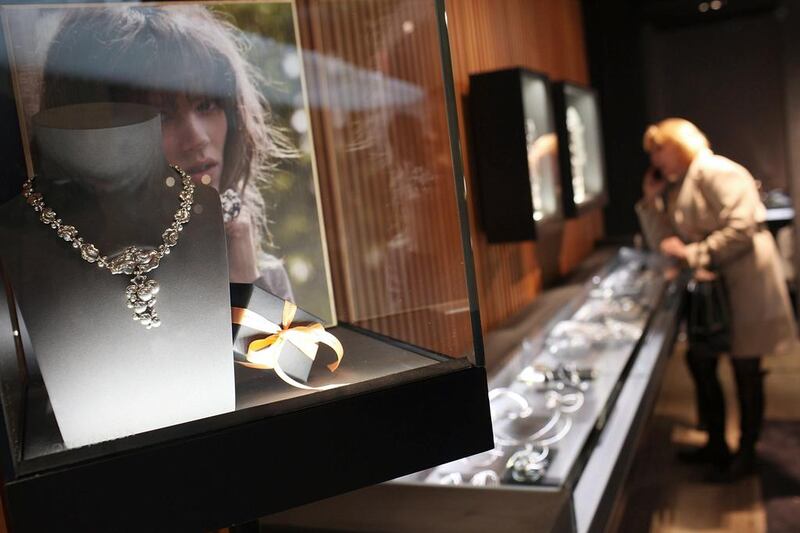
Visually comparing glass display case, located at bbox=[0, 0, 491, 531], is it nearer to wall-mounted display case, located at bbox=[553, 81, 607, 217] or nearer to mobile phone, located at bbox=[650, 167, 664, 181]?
wall-mounted display case, located at bbox=[553, 81, 607, 217]

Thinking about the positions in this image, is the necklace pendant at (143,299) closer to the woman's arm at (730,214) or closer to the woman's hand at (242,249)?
the woman's hand at (242,249)

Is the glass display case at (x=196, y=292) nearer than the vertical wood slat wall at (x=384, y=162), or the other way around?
the glass display case at (x=196, y=292)

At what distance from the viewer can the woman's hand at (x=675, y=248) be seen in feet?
9.19

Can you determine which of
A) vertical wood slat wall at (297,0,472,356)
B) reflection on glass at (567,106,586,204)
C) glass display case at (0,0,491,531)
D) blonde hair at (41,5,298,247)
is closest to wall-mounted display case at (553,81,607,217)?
reflection on glass at (567,106,586,204)

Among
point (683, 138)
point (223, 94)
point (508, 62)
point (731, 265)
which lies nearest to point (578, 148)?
point (508, 62)

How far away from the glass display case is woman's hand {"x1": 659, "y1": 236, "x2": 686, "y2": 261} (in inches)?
79.8

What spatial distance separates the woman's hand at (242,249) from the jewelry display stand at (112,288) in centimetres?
5

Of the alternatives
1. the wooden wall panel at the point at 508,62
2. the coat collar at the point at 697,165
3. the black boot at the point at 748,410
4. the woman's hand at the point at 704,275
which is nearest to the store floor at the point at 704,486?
the black boot at the point at 748,410

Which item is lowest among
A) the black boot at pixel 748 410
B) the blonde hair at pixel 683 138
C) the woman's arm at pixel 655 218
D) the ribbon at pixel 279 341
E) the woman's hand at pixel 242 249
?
the black boot at pixel 748 410

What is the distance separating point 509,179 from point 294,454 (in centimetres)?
209

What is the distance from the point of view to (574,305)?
10.4 feet

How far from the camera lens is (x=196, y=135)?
2.80 feet

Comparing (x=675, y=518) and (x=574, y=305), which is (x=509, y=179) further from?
(x=675, y=518)

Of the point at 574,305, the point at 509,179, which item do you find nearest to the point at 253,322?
the point at 509,179
